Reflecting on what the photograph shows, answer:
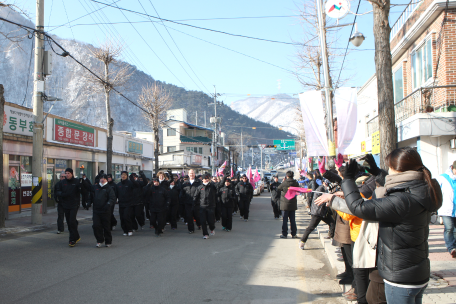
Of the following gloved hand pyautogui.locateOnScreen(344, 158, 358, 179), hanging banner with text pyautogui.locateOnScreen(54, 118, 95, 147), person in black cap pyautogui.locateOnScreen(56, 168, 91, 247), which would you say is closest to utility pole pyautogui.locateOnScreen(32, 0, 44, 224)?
person in black cap pyautogui.locateOnScreen(56, 168, 91, 247)

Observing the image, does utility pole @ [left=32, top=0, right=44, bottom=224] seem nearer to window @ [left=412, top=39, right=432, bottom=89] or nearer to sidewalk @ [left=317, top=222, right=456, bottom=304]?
sidewalk @ [left=317, top=222, right=456, bottom=304]

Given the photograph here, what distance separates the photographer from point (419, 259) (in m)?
2.74

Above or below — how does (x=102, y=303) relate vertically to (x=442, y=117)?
below

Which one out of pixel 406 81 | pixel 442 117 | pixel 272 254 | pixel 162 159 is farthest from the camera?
pixel 162 159

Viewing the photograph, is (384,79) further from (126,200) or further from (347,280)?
(126,200)

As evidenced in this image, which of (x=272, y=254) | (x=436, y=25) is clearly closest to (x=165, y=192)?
(x=272, y=254)

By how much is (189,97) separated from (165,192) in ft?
525

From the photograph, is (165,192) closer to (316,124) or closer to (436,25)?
(316,124)

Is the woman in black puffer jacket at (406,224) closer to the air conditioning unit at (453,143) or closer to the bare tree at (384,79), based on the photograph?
the bare tree at (384,79)

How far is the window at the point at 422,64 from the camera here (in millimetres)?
12739

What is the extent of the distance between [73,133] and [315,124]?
600 inches

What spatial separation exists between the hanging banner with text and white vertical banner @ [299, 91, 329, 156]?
14.0 metres

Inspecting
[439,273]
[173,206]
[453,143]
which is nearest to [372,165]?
[439,273]

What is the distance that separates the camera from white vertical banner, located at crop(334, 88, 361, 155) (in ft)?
32.7
